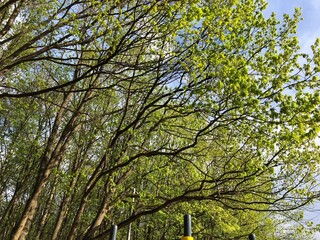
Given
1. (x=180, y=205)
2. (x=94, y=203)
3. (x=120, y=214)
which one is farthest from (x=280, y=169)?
(x=120, y=214)

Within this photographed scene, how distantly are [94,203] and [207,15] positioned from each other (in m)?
14.2

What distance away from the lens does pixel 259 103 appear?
24.4 ft

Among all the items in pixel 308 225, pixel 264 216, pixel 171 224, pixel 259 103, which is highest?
pixel 264 216

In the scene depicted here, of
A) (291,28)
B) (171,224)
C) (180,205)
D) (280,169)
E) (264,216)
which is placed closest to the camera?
(291,28)

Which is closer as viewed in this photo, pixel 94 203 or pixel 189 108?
pixel 189 108

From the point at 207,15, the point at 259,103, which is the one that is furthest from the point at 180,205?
the point at 207,15

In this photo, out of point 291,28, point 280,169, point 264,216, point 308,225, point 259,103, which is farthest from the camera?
point 264,216

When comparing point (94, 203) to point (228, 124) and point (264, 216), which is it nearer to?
point (264, 216)

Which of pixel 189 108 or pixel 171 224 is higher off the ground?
pixel 171 224

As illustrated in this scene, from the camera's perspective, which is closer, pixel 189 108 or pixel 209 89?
pixel 209 89

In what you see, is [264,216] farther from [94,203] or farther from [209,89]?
[209,89]

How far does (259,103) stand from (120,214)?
16.4m

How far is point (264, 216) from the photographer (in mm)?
21172

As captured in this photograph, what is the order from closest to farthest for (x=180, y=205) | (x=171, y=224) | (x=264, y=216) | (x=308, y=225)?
(x=308, y=225), (x=180, y=205), (x=171, y=224), (x=264, y=216)
